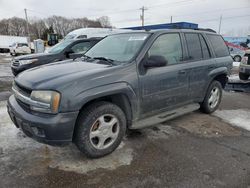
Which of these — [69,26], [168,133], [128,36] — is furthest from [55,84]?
[69,26]

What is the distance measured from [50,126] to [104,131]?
0.77 metres

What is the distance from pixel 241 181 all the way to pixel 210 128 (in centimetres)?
161

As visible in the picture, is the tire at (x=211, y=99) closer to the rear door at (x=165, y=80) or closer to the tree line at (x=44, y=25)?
the rear door at (x=165, y=80)

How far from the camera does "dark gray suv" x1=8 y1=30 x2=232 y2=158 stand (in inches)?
98.5

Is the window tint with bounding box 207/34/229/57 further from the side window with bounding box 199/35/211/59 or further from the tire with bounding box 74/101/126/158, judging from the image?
the tire with bounding box 74/101/126/158

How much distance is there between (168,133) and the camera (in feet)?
12.5

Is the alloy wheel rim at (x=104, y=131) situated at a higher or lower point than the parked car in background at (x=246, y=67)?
lower

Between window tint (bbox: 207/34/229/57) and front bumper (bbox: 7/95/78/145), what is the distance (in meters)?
3.47

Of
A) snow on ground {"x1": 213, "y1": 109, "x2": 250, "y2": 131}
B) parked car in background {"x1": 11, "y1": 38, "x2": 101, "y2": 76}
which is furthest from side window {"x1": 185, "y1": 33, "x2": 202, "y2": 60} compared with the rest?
parked car in background {"x1": 11, "y1": 38, "x2": 101, "y2": 76}

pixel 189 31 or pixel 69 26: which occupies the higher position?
pixel 69 26

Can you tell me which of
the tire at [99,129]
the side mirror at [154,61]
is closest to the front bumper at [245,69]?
the side mirror at [154,61]

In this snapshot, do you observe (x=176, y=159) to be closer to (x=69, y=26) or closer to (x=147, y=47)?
(x=147, y=47)

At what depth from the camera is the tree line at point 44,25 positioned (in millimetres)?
74500

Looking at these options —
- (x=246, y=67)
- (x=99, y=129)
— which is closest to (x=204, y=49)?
(x=99, y=129)
